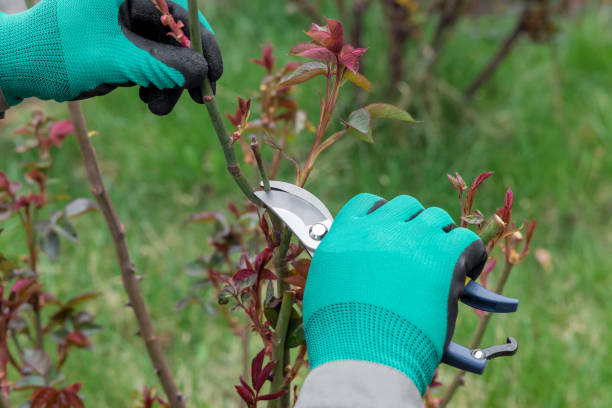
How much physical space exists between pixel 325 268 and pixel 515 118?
2568 millimetres

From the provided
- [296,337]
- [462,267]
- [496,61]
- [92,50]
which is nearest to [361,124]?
[462,267]

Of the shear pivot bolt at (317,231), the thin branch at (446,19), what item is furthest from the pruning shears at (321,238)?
the thin branch at (446,19)

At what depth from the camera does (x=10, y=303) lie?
1.27 meters

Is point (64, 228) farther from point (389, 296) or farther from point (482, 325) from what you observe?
point (482, 325)

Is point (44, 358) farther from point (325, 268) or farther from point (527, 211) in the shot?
point (527, 211)

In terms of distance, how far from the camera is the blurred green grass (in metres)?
2.13

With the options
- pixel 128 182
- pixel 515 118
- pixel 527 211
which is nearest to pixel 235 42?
pixel 128 182

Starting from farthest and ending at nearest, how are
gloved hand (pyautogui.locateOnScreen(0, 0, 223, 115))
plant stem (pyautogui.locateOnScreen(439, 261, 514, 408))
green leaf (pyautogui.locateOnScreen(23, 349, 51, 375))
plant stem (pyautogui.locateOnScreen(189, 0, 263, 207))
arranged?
green leaf (pyautogui.locateOnScreen(23, 349, 51, 375)) < plant stem (pyautogui.locateOnScreen(439, 261, 514, 408)) < gloved hand (pyautogui.locateOnScreen(0, 0, 223, 115)) < plant stem (pyautogui.locateOnScreen(189, 0, 263, 207))

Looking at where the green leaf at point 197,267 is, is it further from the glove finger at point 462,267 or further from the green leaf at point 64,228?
the glove finger at point 462,267

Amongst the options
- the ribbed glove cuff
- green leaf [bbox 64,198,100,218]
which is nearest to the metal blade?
the ribbed glove cuff

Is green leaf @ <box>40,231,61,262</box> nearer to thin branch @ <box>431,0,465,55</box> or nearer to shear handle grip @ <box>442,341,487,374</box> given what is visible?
shear handle grip @ <box>442,341,487,374</box>

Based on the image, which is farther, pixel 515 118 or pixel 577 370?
pixel 515 118

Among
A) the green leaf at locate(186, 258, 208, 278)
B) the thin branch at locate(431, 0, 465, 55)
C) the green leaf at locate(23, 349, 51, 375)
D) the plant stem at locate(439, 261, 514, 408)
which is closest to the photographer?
the plant stem at locate(439, 261, 514, 408)

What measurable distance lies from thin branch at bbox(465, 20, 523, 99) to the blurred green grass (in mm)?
118
